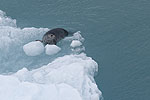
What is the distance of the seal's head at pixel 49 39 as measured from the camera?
29.5ft

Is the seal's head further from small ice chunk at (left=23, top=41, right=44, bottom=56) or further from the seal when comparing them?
small ice chunk at (left=23, top=41, right=44, bottom=56)

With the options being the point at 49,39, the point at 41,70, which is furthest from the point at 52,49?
the point at 41,70

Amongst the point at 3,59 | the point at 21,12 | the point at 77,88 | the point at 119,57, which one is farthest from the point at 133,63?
the point at 21,12

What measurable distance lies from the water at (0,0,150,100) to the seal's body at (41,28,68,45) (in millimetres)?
492

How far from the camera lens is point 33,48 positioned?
28.3 feet

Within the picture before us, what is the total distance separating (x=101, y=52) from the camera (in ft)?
28.2

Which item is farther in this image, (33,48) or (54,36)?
(54,36)

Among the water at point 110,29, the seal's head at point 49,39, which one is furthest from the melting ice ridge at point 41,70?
the water at point 110,29

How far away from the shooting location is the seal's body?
902 cm

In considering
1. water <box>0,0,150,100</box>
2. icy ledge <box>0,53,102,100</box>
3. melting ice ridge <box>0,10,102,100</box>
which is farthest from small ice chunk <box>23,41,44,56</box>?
water <box>0,0,150,100</box>

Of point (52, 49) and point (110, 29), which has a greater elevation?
point (110, 29)

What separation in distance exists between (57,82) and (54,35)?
2.50 meters

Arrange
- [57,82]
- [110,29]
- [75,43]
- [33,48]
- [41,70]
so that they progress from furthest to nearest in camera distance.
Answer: [110,29] → [75,43] → [33,48] → [41,70] → [57,82]

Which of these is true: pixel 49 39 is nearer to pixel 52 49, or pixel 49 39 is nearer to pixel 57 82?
pixel 52 49
